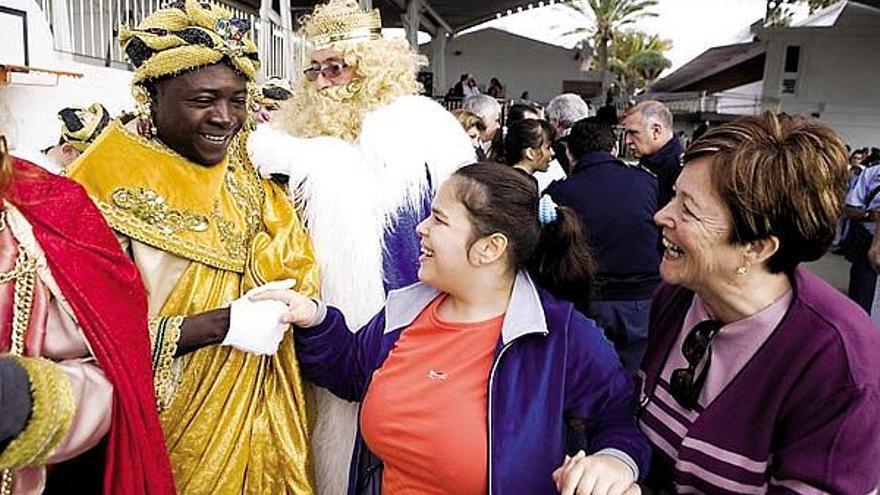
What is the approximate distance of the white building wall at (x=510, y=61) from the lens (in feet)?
103

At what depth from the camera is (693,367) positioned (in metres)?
1.52

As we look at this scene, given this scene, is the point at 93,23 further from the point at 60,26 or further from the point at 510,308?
the point at 510,308

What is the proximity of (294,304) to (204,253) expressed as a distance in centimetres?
24

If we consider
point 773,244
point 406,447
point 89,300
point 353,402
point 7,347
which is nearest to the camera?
point 7,347

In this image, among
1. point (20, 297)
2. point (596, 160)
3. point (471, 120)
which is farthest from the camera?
point (471, 120)

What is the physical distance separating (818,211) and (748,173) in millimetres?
142

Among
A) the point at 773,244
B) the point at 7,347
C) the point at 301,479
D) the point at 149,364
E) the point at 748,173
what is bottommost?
the point at 301,479

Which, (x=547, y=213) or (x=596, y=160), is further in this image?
(x=596, y=160)

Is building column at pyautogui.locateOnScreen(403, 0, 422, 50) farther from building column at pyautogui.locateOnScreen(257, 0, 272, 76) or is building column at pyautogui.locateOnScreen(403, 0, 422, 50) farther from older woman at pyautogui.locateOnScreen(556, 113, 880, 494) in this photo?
older woman at pyautogui.locateOnScreen(556, 113, 880, 494)

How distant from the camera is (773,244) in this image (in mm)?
1377

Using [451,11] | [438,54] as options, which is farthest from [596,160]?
[438,54]

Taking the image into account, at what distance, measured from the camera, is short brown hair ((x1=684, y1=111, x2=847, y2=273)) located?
4.32 ft

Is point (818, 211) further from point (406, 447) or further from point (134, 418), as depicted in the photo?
point (134, 418)

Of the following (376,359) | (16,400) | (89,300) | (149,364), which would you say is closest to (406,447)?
(376,359)
